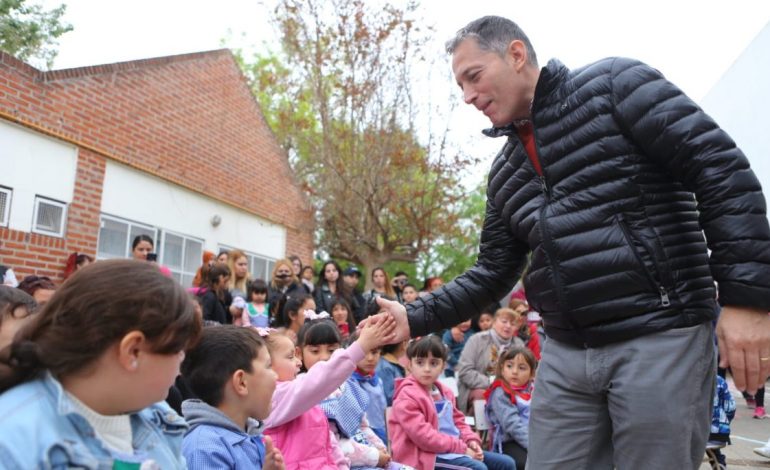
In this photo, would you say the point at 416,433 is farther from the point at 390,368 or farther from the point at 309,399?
the point at 309,399

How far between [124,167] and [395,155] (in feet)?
15.9

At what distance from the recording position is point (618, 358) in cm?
203

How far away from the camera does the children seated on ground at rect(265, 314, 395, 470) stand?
2.88m

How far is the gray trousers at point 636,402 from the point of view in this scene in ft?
6.40

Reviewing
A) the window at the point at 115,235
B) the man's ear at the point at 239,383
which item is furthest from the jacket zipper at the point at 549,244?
the window at the point at 115,235

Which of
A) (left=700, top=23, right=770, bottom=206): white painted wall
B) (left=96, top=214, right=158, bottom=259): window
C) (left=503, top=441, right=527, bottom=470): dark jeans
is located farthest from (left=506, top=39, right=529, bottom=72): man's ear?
(left=700, top=23, right=770, bottom=206): white painted wall

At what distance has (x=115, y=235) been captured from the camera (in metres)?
9.12

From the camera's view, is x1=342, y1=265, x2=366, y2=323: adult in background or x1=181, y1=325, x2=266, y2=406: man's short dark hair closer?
x1=181, y1=325, x2=266, y2=406: man's short dark hair

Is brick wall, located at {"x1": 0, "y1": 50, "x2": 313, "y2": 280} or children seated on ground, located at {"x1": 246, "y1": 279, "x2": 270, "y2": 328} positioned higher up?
brick wall, located at {"x1": 0, "y1": 50, "x2": 313, "y2": 280}

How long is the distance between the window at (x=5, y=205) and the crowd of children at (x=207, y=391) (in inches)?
118

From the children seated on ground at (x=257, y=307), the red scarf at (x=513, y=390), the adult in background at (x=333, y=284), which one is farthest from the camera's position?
the adult in background at (x=333, y=284)

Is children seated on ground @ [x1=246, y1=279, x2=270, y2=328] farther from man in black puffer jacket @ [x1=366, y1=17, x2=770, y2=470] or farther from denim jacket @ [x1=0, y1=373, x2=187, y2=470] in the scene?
denim jacket @ [x1=0, y1=373, x2=187, y2=470]

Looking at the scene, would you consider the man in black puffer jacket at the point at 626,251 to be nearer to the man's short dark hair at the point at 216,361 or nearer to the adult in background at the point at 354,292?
the man's short dark hair at the point at 216,361

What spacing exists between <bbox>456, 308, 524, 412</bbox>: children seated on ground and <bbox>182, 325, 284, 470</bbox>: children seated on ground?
14.4 feet
